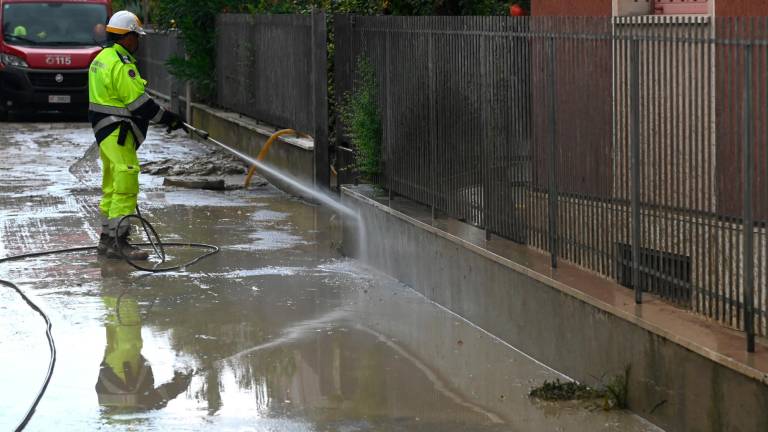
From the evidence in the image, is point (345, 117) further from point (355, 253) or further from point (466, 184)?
point (466, 184)

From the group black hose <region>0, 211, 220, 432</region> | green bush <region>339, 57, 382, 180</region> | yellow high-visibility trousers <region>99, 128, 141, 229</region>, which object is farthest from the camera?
green bush <region>339, 57, 382, 180</region>

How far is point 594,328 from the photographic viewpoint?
661 centimetres

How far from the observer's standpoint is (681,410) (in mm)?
5777

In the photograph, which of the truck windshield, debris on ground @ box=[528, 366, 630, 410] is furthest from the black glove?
the truck windshield

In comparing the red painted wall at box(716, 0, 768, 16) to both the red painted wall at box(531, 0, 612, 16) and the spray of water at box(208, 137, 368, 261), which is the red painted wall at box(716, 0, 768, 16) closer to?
the red painted wall at box(531, 0, 612, 16)

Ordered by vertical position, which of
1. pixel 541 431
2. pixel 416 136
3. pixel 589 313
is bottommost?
pixel 541 431

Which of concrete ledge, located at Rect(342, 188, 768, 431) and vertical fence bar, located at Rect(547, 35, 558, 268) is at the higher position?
vertical fence bar, located at Rect(547, 35, 558, 268)

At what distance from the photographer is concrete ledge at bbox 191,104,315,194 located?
48.0 feet

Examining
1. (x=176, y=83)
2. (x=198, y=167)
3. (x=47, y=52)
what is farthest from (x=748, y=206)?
(x=47, y=52)

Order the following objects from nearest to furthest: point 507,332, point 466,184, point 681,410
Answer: point 681,410, point 507,332, point 466,184

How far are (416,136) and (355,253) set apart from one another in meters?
1.47

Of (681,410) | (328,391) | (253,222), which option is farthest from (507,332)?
(253,222)

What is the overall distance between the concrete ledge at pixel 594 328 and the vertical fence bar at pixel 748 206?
12 centimetres

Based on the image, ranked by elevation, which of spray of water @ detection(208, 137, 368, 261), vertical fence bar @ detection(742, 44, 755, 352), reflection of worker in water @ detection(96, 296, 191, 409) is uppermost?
vertical fence bar @ detection(742, 44, 755, 352)
